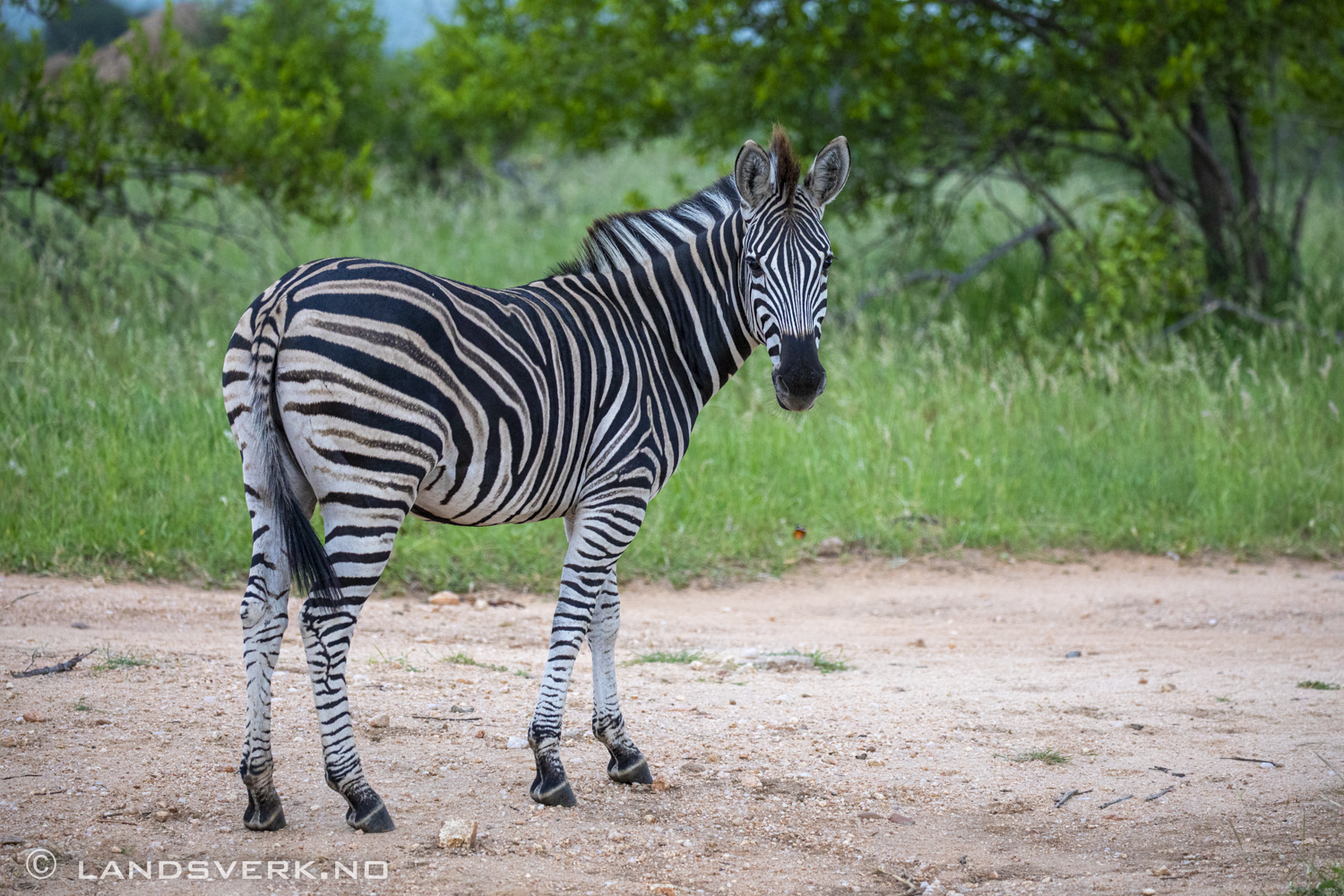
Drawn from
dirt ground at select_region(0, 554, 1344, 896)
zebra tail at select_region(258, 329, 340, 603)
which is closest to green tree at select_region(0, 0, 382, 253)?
dirt ground at select_region(0, 554, 1344, 896)

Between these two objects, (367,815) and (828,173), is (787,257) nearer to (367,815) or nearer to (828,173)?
(828,173)

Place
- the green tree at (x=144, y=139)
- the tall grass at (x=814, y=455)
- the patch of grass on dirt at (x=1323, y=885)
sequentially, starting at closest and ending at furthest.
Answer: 1. the patch of grass on dirt at (x=1323, y=885)
2. the tall grass at (x=814, y=455)
3. the green tree at (x=144, y=139)

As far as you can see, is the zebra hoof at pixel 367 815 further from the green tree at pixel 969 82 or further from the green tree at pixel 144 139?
the green tree at pixel 969 82

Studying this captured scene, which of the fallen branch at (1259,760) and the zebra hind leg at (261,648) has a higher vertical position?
the zebra hind leg at (261,648)

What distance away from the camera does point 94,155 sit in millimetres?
8977

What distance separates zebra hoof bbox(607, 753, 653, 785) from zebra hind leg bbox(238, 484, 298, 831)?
1.16m

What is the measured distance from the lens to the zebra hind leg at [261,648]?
10.9 ft

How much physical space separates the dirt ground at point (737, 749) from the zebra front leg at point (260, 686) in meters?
0.11

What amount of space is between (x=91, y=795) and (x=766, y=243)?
2831 mm

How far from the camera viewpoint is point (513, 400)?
351 cm

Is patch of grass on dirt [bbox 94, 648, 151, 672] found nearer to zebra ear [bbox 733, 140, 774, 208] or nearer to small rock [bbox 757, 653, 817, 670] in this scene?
small rock [bbox 757, 653, 817, 670]

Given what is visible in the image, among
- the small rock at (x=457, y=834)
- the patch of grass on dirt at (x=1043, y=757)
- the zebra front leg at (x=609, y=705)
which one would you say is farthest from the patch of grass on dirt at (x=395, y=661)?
the patch of grass on dirt at (x=1043, y=757)

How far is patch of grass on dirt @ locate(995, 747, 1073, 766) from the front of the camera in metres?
4.20

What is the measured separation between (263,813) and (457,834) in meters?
0.61
